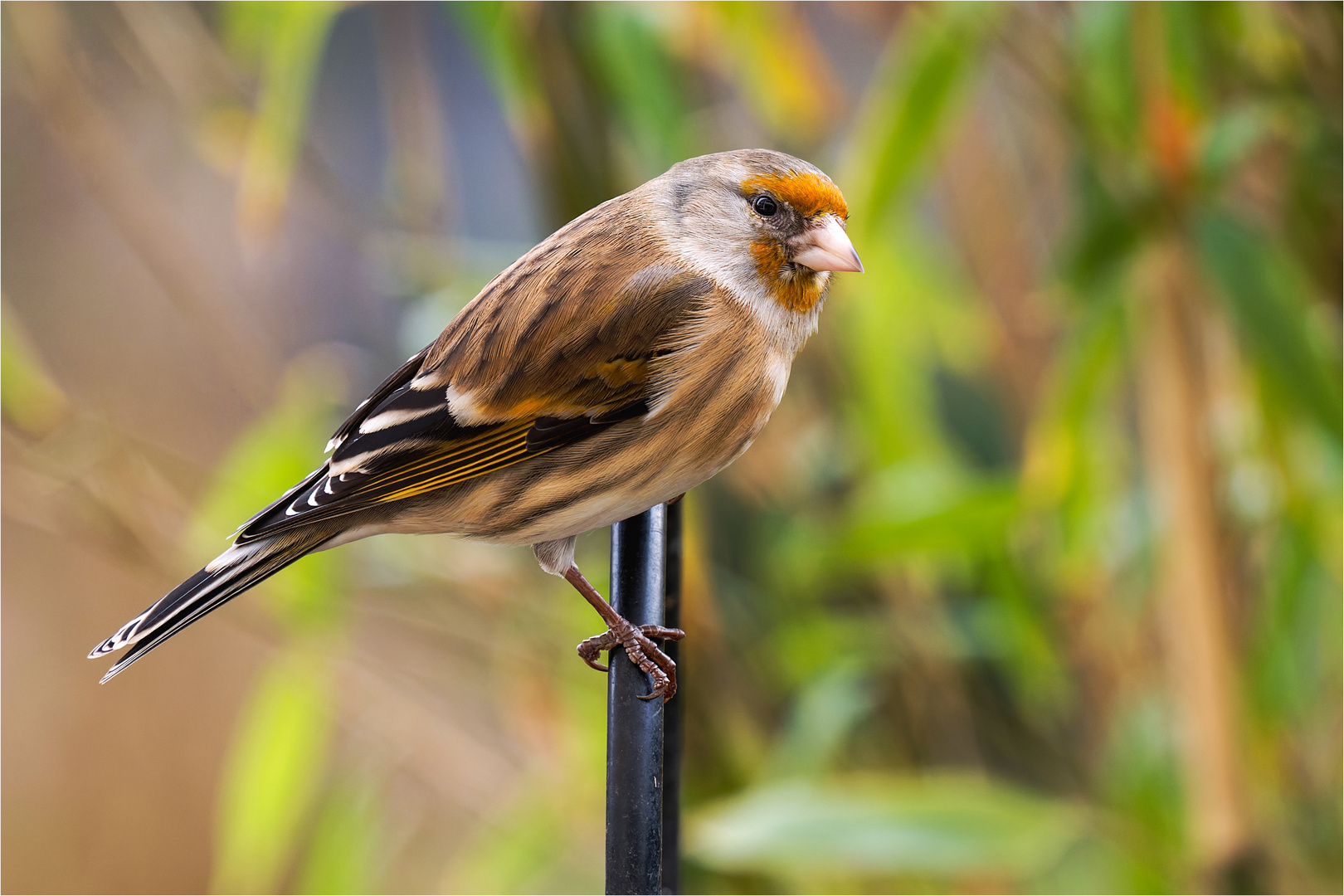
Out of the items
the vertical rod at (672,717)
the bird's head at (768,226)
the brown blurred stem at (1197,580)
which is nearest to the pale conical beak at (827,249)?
the bird's head at (768,226)

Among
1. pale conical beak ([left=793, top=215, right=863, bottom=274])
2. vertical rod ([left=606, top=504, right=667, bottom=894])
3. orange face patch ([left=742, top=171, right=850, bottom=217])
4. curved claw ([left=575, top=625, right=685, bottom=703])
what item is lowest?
vertical rod ([left=606, top=504, right=667, bottom=894])

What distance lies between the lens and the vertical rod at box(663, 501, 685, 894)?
886mm

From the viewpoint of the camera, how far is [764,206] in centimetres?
94

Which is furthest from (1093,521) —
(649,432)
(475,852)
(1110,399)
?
(475,852)

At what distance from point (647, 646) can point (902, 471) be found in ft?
1.93

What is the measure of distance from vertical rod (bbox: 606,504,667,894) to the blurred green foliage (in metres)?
0.48

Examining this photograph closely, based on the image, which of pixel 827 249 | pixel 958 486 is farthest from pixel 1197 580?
pixel 827 249

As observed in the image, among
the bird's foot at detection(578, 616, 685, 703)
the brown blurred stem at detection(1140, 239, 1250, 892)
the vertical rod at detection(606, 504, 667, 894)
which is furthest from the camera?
the brown blurred stem at detection(1140, 239, 1250, 892)

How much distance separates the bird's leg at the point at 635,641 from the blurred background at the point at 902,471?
403 millimetres

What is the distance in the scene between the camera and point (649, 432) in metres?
0.89

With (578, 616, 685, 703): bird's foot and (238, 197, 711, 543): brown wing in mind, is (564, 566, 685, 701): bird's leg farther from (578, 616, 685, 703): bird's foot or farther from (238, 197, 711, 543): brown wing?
(238, 197, 711, 543): brown wing

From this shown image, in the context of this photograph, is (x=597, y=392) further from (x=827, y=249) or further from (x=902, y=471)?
(x=902, y=471)

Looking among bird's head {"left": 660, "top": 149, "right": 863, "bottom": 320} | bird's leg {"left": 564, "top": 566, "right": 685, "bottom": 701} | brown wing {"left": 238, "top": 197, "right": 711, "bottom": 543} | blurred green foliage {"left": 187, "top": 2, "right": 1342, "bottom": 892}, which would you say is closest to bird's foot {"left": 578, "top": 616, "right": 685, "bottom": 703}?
bird's leg {"left": 564, "top": 566, "right": 685, "bottom": 701}

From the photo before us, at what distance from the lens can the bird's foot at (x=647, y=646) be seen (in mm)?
842
